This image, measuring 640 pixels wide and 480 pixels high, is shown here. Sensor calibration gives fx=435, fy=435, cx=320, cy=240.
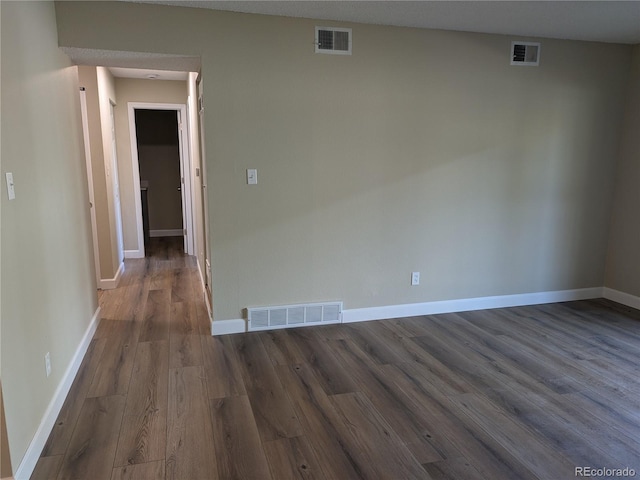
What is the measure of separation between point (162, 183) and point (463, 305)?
605 cm

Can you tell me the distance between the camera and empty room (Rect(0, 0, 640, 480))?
2.13 meters

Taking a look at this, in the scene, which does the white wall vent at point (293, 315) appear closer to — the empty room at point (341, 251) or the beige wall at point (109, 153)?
the empty room at point (341, 251)

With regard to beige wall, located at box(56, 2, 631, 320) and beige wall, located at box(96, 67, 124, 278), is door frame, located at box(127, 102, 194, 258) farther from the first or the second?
beige wall, located at box(56, 2, 631, 320)

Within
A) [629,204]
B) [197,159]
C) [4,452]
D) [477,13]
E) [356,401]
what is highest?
[477,13]

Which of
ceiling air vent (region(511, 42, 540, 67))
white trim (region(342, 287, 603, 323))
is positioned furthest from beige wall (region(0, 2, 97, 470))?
ceiling air vent (region(511, 42, 540, 67))

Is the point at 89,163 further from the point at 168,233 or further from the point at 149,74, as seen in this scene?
the point at 168,233

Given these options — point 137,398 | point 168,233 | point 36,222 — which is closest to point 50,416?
point 137,398

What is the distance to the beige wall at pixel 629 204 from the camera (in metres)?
4.18

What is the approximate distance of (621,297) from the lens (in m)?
4.43

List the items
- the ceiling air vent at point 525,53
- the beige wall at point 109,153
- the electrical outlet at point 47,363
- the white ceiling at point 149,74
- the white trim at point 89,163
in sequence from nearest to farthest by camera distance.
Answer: the electrical outlet at point 47,363, the ceiling air vent at point 525,53, the white trim at point 89,163, the beige wall at point 109,153, the white ceiling at point 149,74

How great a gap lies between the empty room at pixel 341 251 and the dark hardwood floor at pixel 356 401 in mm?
17

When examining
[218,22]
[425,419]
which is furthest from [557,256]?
[218,22]

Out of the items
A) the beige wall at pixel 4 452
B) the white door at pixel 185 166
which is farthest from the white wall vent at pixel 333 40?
the white door at pixel 185 166

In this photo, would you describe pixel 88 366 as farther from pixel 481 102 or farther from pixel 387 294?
pixel 481 102
